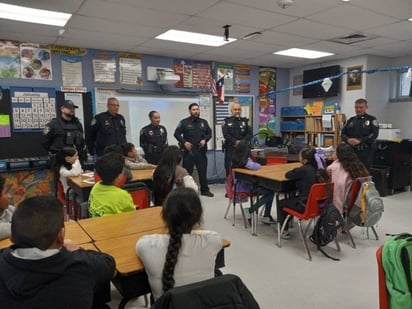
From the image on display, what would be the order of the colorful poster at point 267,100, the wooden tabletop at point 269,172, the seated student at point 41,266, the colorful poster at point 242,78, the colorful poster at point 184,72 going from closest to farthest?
the seated student at point 41,266, the wooden tabletop at point 269,172, the colorful poster at point 184,72, the colorful poster at point 242,78, the colorful poster at point 267,100

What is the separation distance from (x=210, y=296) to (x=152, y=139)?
4.51 meters

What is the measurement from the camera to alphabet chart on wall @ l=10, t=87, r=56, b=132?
4.84 meters

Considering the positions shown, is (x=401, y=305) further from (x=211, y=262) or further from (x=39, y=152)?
(x=39, y=152)

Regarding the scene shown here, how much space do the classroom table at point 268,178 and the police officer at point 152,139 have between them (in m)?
1.87

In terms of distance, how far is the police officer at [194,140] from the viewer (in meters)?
5.66

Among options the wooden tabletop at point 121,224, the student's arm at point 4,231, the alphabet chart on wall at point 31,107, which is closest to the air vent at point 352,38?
the wooden tabletop at point 121,224

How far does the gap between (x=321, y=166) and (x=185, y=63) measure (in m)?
3.65

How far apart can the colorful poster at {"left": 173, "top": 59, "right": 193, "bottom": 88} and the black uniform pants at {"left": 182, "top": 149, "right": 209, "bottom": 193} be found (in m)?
1.38

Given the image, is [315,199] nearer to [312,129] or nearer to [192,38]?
[192,38]

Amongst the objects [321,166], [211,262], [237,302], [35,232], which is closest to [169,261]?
[211,262]

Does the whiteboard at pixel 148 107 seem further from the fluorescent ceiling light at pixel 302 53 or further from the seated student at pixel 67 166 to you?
the seated student at pixel 67 166

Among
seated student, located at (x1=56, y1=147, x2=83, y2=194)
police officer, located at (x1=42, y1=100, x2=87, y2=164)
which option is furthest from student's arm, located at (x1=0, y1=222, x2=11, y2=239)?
police officer, located at (x1=42, y1=100, x2=87, y2=164)

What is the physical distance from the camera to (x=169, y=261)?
4.61 ft

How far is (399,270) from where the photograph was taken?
1475 millimetres
